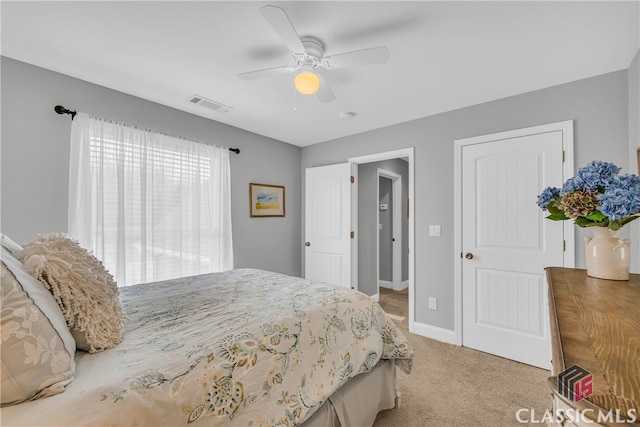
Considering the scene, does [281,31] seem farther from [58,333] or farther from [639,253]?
[639,253]

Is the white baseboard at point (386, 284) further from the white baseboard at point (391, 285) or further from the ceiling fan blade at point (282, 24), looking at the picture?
the ceiling fan blade at point (282, 24)

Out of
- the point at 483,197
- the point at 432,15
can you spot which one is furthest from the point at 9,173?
the point at 483,197

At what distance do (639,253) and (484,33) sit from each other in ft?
6.17

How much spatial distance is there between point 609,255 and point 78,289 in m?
2.14

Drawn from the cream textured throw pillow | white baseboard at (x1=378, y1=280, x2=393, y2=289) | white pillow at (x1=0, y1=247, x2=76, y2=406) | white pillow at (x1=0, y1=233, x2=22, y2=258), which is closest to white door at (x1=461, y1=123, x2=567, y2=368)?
white baseboard at (x1=378, y1=280, x2=393, y2=289)

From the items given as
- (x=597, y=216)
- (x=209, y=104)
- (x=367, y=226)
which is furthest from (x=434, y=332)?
(x=209, y=104)

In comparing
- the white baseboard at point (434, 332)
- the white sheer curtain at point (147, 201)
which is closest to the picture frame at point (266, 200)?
the white sheer curtain at point (147, 201)

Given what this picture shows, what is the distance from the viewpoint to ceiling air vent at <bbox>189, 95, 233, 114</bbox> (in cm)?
263

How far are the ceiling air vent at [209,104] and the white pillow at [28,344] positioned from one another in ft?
7.19

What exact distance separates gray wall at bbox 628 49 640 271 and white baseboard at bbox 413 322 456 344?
5.09 ft

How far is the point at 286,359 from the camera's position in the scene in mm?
1204

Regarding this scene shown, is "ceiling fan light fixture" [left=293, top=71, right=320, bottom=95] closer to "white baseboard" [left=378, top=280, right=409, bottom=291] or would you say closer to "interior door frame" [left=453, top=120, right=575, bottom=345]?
"interior door frame" [left=453, top=120, right=575, bottom=345]

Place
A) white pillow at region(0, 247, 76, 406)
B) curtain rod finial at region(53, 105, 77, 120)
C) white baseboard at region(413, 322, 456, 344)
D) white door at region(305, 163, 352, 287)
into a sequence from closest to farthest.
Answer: white pillow at region(0, 247, 76, 406) → curtain rod finial at region(53, 105, 77, 120) → white baseboard at region(413, 322, 456, 344) → white door at region(305, 163, 352, 287)

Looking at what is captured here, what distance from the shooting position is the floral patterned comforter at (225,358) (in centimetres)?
80
